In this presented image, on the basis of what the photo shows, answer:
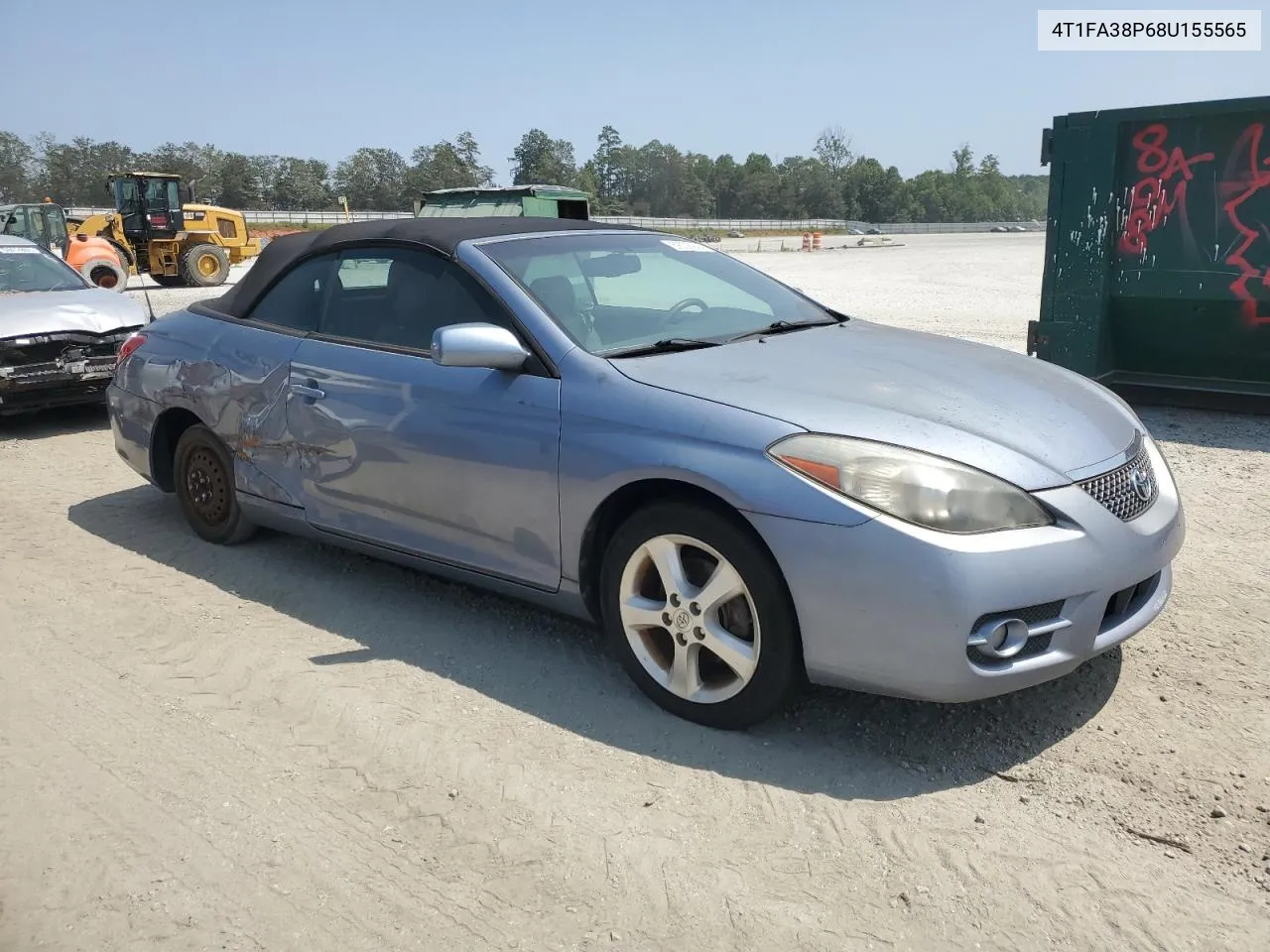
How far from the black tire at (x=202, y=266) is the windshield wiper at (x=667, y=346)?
2158cm

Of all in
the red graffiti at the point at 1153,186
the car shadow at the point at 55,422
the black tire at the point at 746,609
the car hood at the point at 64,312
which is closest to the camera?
the black tire at the point at 746,609

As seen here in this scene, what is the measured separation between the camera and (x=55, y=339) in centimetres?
776

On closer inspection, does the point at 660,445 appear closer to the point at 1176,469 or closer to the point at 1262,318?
the point at 1176,469

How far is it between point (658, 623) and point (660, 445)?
566 mm

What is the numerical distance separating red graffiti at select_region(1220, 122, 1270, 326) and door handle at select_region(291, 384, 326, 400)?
6.14 metres

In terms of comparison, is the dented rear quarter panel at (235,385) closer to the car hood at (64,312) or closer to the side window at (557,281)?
the side window at (557,281)

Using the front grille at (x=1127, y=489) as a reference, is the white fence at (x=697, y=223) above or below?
above

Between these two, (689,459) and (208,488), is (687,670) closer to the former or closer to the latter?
(689,459)

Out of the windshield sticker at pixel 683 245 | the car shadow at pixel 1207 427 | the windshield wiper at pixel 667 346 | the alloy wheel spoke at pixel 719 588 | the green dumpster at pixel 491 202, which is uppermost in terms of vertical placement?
the green dumpster at pixel 491 202

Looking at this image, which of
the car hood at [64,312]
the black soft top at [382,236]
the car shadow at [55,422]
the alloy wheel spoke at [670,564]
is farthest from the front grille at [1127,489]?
the car shadow at [55,422]

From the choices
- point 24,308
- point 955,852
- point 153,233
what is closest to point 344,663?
point 955,852

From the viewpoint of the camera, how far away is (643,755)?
10.2ft

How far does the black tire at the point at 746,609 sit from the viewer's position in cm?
296

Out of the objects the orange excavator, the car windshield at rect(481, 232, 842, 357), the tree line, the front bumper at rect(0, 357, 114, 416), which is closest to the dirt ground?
the car windshield at rect(481, 232, 842, 357)
